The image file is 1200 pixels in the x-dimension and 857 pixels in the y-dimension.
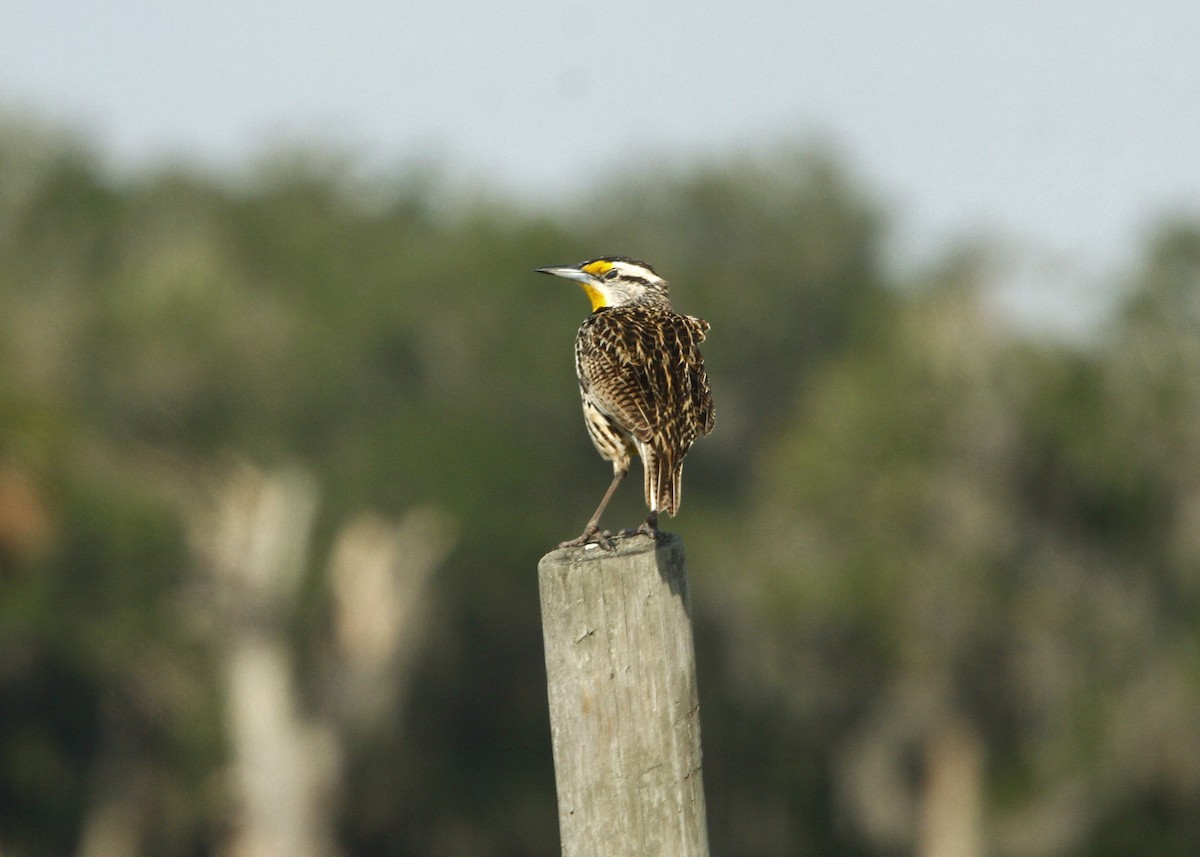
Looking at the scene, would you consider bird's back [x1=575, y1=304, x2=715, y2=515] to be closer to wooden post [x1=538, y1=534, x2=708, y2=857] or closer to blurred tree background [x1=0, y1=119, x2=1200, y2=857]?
wooden post [x1=538, y1=534, x2=708, y2=857]

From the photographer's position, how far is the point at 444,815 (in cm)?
4628

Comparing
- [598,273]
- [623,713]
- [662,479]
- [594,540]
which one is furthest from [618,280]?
[623,713]

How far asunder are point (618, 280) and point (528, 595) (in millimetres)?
37309

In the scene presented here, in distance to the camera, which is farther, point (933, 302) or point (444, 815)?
point (444, 815)

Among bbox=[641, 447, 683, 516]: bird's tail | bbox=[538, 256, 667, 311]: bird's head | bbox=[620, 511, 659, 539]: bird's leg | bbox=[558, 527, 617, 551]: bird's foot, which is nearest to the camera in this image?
bbox=[558, 527, 617, 551]: bird's foot

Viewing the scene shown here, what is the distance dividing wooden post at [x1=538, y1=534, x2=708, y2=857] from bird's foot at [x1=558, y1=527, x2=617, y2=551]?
48cm

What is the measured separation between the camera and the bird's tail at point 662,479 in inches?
332

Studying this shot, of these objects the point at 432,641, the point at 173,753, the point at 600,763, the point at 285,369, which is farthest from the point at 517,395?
the point at 600,763

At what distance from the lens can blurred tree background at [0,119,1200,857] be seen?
36.1 meters

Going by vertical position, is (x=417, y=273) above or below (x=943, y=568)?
above

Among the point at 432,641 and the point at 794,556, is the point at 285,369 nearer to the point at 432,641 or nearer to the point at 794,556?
the point at 432,641

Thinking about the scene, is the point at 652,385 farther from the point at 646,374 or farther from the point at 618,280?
the point at 618,280

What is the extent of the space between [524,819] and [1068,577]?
13.2m

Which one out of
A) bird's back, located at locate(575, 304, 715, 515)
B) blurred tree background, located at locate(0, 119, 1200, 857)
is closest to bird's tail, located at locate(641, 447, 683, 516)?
bird's back, located at locate(575, 304, 715, 515)
